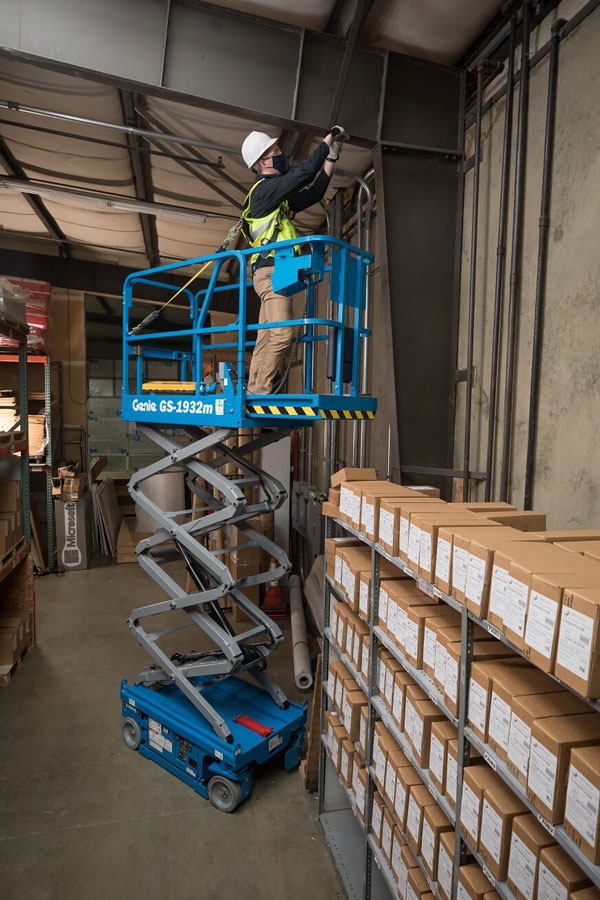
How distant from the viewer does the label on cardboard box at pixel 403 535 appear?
2.38 metres

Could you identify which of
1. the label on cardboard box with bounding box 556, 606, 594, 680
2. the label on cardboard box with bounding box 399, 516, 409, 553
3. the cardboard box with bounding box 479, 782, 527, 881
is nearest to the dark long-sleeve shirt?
the label on cardboard box with bounding box 399, 516, 409, 553

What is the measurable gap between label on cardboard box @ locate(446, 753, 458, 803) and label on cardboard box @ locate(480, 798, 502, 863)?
22cm

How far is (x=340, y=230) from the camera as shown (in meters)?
6.43

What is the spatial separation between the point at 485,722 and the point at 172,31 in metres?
4.79

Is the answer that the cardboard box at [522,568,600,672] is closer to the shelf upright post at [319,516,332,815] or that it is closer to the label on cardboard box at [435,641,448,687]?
the label on cardboard box at [435,641,448,687]

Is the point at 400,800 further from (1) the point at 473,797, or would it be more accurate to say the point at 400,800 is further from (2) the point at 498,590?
(2) the point at 498,590

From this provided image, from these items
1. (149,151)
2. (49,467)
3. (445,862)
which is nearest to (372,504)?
(445,862)

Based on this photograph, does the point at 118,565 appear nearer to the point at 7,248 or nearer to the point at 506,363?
the point at 7,248

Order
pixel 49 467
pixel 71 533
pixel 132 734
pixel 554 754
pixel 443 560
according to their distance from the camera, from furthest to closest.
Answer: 1. pixel 71 533
2. pixel 49 467
3. pixel 132 734
4. pixel 443 560
5. pixel 554 754

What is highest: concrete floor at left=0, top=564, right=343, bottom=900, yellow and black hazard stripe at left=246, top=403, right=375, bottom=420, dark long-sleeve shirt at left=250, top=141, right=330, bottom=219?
dark long-sleeve shirt at left=250, top=141, right=330, bottom=219

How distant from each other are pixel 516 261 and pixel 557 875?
346 cm

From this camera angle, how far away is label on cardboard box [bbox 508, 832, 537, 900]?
160 centimetres

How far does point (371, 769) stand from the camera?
274 centimetres

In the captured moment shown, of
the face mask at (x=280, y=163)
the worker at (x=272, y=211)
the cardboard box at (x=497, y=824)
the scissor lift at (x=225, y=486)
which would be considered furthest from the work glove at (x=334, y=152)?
the cardboard box at (x=497, y=824)
